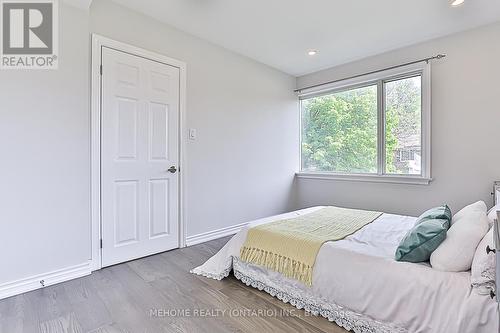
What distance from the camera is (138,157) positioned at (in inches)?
109

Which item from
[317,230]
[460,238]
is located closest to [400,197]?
[317,230]

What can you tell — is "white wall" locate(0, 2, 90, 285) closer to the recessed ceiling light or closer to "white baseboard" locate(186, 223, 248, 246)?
"white baseboard" locate(186, 223, 248, 246)

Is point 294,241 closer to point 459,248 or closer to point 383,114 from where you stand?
point 459,248

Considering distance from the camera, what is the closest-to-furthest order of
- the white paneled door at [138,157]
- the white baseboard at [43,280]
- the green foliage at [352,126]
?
the white baseboard at [43,280]
the white paneled door at [138,157]
the green foliage at [352,126]

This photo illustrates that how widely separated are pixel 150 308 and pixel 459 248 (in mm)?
1930

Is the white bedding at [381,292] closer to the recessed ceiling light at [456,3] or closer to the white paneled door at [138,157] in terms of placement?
the white paneled door at [138,157]

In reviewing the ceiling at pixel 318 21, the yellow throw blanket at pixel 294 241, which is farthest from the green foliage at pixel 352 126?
the yellow throw blanket at pixel 294 241

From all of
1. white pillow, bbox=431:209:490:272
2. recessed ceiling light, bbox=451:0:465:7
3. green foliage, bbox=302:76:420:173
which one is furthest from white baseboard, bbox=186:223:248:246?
recessed ceiling light, bbox=451:0:465:7

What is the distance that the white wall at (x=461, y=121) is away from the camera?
2902 mm

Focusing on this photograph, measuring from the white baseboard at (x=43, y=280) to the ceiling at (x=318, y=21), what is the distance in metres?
2.53

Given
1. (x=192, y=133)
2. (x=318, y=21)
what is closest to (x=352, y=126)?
(x=318, y=21)

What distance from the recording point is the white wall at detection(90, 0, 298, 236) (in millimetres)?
2881

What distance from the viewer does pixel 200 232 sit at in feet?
10.9

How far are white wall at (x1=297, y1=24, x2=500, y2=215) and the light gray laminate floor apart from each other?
247 centimetres
